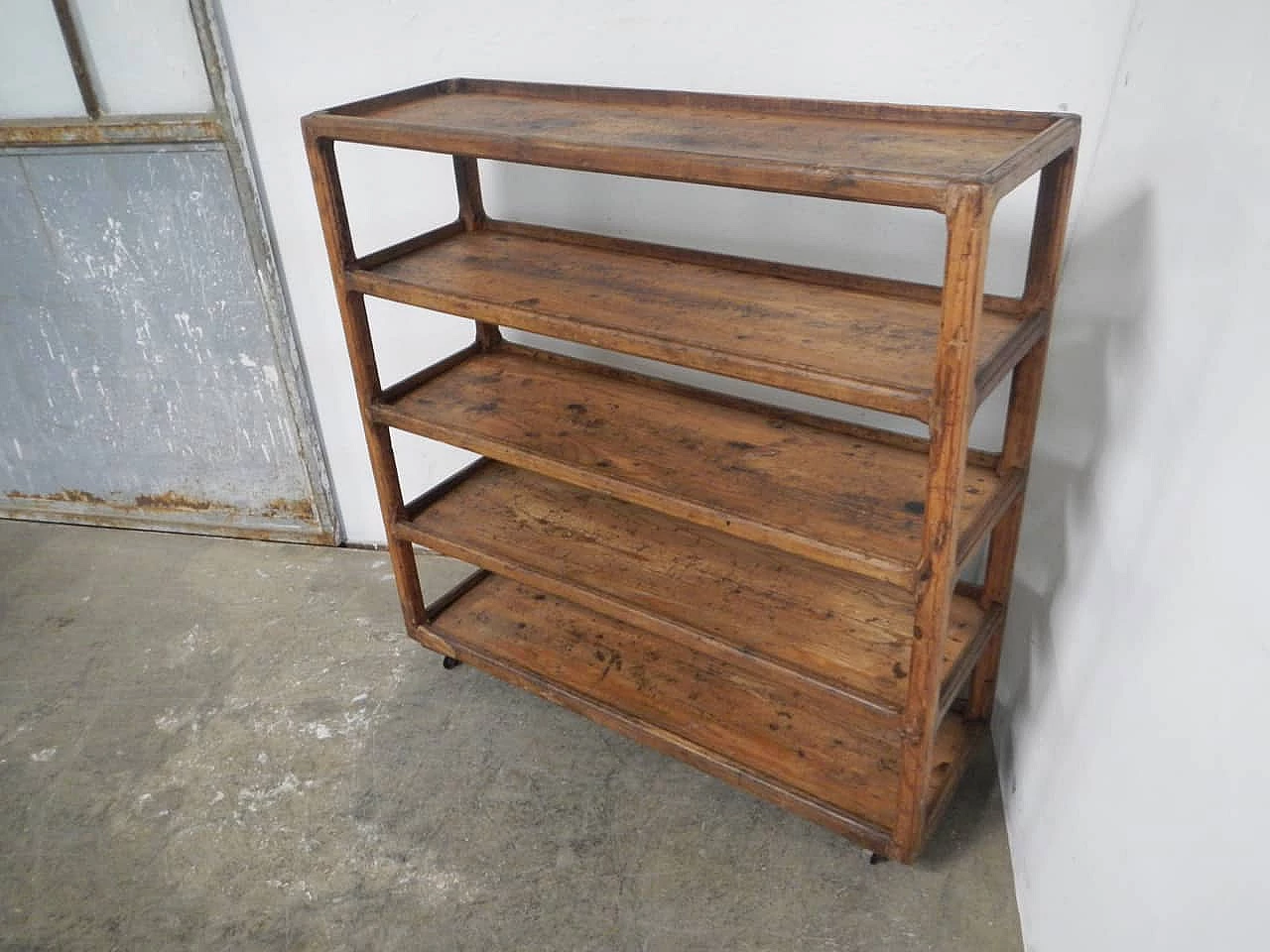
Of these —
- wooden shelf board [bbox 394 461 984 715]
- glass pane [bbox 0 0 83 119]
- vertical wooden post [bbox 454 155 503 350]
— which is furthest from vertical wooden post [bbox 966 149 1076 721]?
glass pane [bbox 0 0 83 119]

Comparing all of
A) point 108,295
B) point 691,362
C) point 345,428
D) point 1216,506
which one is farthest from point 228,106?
point 1216,506

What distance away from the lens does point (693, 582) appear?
6.70ft

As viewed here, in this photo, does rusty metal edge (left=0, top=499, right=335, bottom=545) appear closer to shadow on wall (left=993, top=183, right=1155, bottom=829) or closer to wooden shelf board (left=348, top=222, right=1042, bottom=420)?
wooden shelf board (left=348, top=222, right=1042, bottom=420)

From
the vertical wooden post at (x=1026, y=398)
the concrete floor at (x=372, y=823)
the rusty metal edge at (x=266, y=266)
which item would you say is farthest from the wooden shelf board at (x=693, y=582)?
the rusty metal edge at (x=266, y=266)

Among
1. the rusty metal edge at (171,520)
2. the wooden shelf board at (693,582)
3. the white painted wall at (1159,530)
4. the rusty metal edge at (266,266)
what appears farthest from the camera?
the rusty metal edge at (171,520)

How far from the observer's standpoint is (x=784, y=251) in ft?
6.88

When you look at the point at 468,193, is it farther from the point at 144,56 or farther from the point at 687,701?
the point at 687,701

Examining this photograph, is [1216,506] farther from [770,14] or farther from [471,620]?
[471,620]

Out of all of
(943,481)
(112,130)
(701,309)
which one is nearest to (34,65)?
(112,130)

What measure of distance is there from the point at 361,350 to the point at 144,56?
1.11 metres

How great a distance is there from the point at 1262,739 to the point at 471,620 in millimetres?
1792

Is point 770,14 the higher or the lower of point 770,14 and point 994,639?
the higher

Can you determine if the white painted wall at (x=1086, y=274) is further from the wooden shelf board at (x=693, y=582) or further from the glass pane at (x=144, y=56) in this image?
the wooden shelf board at (x=693, y=582)

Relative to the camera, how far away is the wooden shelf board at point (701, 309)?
4.94 ft
